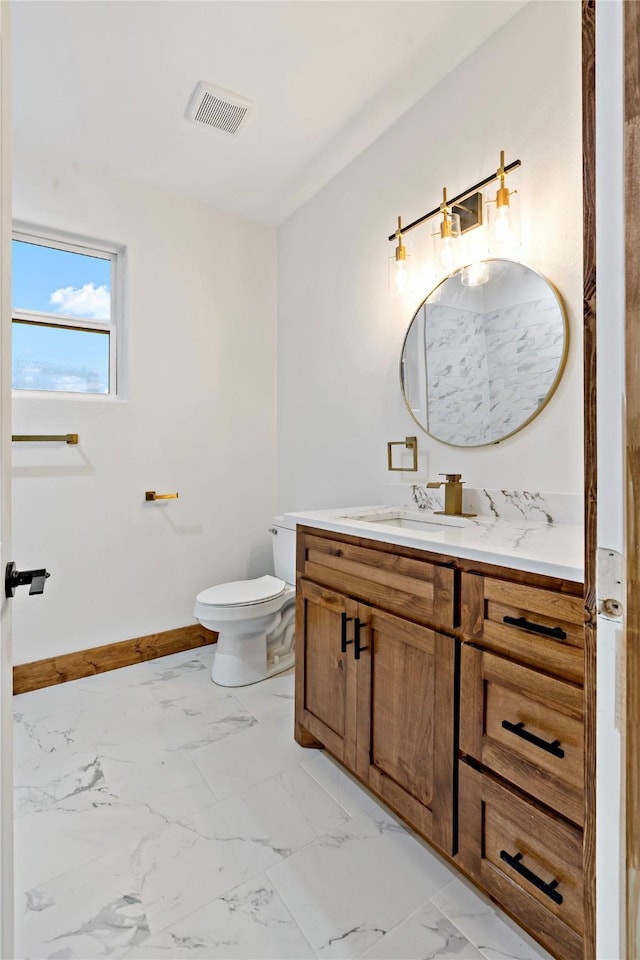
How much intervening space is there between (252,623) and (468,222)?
1.94m

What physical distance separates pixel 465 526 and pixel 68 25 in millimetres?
2224

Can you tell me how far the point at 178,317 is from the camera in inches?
107

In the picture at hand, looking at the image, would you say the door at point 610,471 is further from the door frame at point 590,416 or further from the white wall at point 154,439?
the white wall at point 154,439

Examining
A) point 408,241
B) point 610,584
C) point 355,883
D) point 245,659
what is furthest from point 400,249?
point 355,883

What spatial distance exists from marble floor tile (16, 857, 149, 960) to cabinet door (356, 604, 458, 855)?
0.70 m

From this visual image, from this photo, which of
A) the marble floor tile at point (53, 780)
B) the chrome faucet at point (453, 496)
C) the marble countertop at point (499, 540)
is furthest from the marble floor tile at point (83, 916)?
the chrome faucet at point (453, 496)

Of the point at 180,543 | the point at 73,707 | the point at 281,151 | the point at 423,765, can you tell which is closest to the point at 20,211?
the point at 281,151

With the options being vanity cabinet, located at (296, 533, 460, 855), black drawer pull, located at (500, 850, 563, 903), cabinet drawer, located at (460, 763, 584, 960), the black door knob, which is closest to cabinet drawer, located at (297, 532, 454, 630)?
vanity cabinet, located at (296, 533, 460, 855)

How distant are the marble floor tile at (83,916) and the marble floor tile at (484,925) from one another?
2.39ft

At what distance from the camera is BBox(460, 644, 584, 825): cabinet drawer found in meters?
0.95

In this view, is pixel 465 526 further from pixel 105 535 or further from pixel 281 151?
pixel 281 151

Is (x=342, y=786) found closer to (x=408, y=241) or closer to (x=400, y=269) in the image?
(x=400, y=269)

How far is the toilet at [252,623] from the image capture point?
224cm

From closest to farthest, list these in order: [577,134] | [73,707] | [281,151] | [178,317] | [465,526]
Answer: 1. [577,134]
2. [465,526]
3. [73,707]
4. [281,151]
5. [178,317]
